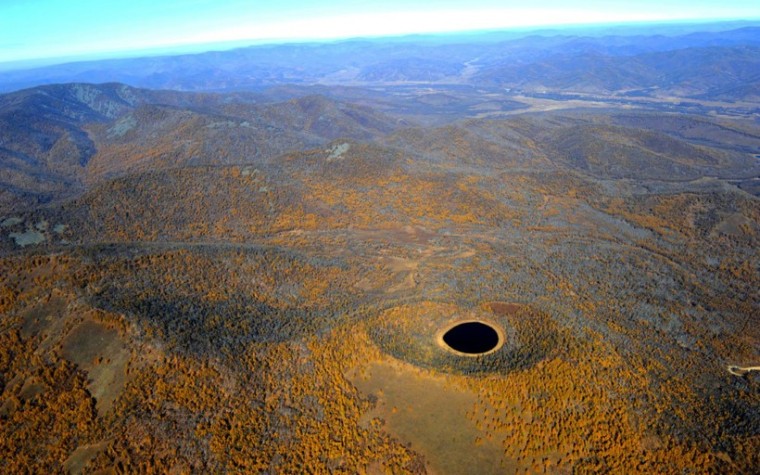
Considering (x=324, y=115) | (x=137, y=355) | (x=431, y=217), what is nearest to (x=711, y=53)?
(x=324, y=115)

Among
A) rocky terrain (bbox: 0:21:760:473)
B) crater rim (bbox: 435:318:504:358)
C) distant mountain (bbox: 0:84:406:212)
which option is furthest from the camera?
distant mountain (bbox: 0:84:406:212)

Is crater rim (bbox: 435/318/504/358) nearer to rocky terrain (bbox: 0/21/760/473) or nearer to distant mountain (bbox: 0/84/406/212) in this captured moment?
rocky terrain (bbox: 0/21/760/473)

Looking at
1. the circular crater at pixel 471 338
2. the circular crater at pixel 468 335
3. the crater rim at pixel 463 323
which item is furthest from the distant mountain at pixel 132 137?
the circular crater at pixel 471 338

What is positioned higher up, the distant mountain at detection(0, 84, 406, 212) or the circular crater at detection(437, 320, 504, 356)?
the distant mountain at detection(0, 84, 406, 212)

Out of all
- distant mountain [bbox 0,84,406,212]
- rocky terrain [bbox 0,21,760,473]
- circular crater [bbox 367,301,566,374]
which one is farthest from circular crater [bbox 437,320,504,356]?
distant mountain [bbox 0,84,406,212]

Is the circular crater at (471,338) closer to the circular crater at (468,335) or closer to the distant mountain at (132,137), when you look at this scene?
the circular crater at (468,335)

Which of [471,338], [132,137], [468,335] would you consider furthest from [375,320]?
[132,137]

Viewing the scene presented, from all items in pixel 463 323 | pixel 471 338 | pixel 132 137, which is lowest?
pixel 471 338

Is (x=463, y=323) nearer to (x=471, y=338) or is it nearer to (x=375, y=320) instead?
(x=471, y=338)
